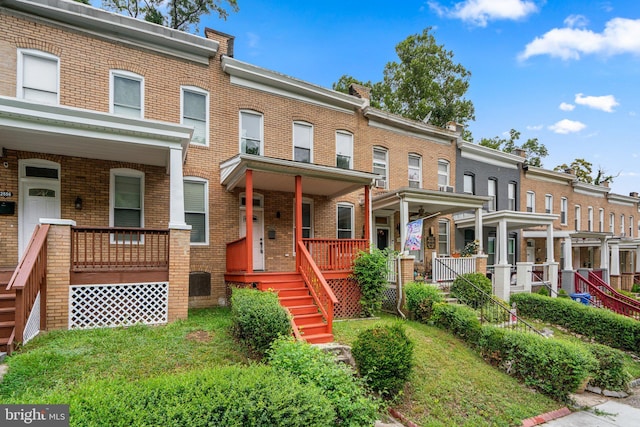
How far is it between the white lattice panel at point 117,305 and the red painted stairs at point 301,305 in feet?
7.46

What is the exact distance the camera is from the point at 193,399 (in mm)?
3082

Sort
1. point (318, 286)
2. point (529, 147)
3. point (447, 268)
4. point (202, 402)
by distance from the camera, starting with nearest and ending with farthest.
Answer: point (202, 402)
point (318, 286)
point (447, 268)
point (529, 147)

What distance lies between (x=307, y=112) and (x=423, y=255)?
8023 mm

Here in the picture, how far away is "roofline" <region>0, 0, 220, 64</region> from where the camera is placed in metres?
7.95

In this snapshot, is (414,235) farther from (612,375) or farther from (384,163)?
(612,375)

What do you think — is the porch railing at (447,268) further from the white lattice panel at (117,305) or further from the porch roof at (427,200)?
the white lattice panel at (117,305)

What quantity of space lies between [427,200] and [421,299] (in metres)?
4.10

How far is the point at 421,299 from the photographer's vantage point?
947 cm

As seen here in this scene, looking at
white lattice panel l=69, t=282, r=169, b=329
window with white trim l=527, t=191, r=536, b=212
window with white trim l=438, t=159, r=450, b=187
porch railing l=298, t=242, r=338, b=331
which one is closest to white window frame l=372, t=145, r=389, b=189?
window with white trim l=438, t=159, r=450, b=187

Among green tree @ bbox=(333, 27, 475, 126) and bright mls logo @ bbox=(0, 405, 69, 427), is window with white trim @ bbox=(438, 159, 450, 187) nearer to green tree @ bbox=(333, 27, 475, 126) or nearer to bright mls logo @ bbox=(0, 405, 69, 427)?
green tree @ bbox=(333, 27, 475, 126)

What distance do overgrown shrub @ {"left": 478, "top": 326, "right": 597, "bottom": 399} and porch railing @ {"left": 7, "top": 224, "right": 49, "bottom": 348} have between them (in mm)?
8973

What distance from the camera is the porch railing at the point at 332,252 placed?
905cm

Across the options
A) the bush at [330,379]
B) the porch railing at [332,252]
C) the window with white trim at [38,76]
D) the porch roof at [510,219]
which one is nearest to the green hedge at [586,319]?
the porch roof at [510,219]

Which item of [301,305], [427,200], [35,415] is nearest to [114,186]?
[301,305]
